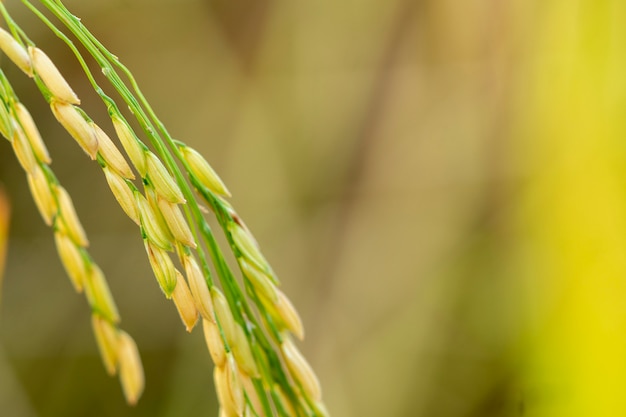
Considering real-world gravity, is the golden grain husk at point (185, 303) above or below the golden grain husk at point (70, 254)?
below

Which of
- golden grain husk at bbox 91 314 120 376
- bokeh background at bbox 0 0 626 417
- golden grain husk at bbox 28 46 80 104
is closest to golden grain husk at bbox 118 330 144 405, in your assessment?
golden grain husk at bbox 91 314 120 376

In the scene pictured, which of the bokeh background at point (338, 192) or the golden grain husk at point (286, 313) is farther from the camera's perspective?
the bokeh background at point (338, 192)

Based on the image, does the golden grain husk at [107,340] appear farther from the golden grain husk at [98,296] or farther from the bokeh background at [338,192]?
the bokeh background at [338,192]

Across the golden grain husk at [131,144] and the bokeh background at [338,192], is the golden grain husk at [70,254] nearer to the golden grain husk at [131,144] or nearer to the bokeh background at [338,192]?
the golden grain husk at [131,144]

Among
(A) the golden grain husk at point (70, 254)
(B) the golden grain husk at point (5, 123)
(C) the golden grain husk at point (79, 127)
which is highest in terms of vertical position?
(B) the golden grain husk at point (5, 123)

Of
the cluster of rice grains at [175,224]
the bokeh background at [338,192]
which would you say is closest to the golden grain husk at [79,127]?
the cluster of rice grains at [175,224]

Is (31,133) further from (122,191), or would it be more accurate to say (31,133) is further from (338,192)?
(338,192)

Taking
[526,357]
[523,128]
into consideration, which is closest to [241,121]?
[523,128]

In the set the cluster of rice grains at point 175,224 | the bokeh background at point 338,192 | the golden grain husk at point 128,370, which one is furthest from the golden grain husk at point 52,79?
the bokeh background at point 338,192
